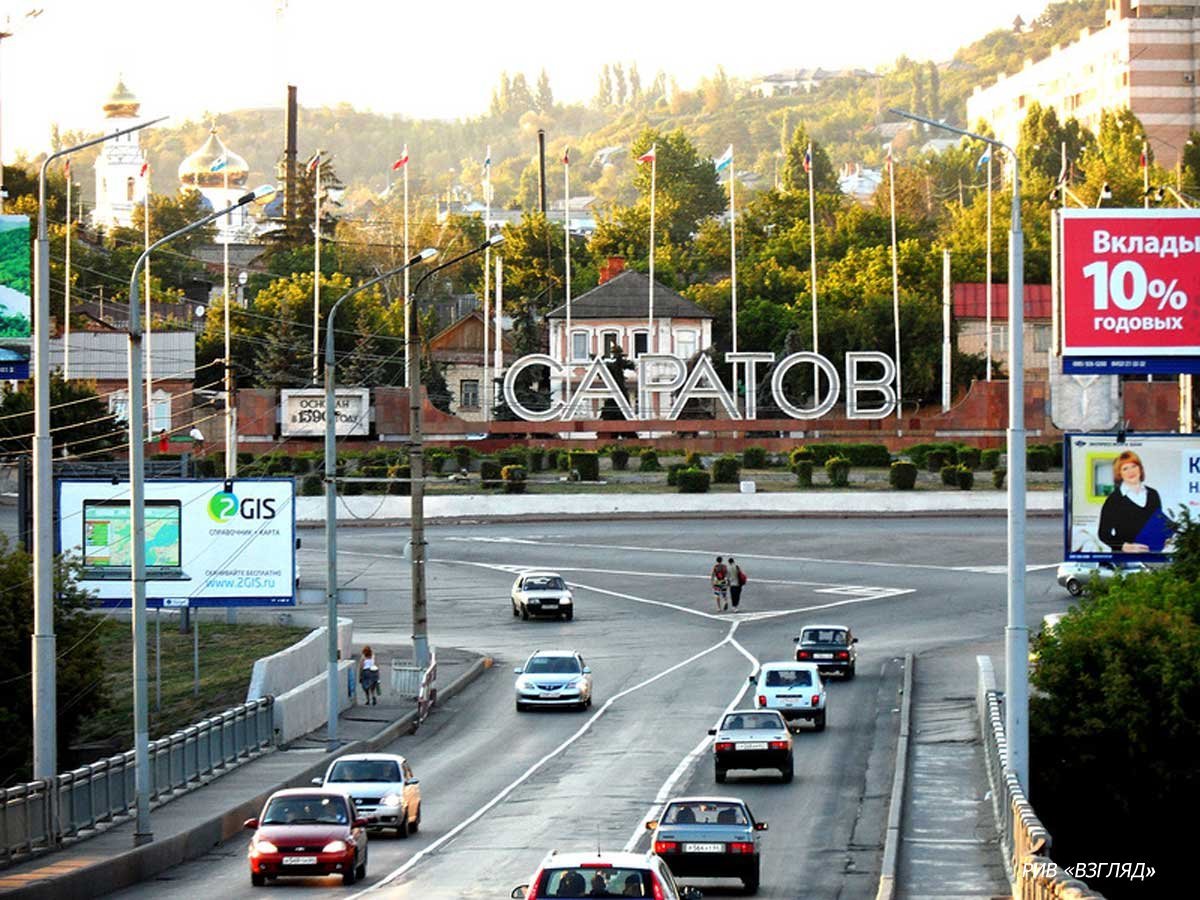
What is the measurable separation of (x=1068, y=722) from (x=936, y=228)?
151 metres

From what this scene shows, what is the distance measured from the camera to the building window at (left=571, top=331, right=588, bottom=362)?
118 m

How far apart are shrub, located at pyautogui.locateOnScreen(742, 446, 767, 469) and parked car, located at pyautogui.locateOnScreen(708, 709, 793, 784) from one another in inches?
2259

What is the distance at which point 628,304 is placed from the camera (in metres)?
118

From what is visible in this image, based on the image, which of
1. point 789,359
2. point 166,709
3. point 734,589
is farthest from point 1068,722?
point 789,359

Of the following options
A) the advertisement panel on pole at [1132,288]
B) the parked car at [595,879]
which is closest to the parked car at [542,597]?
the advertisement panel on pole at [1132,288]

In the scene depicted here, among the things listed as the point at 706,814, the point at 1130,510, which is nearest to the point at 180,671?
the point at 1130,510

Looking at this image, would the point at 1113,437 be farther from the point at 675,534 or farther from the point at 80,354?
the point at 80,354

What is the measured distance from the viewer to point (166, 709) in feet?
162

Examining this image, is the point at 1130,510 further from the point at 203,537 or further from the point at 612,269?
the point at 612,269

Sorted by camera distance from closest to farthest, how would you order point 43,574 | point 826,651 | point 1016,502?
point 1016,502, point 43,574, point 826,651

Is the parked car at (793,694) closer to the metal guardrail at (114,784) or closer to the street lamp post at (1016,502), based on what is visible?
the metal guardrail at (114,784)

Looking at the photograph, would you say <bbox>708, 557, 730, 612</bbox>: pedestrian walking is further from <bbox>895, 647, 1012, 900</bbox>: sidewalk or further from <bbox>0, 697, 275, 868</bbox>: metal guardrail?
<bbox>0, 697, 275, 868</bbox>: metal guardrail

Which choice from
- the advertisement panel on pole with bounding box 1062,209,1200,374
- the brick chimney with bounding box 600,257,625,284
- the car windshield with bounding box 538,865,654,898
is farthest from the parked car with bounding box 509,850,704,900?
the brick chimney with bounding box 600,257,625,284

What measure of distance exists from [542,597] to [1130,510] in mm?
23387
